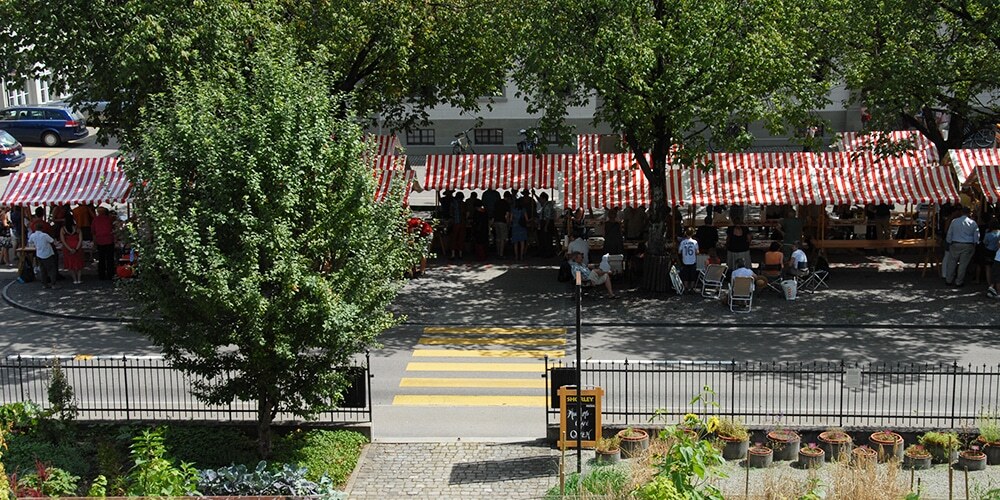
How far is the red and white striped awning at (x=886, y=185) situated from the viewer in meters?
25.5

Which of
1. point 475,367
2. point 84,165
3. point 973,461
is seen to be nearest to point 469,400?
point 475,367

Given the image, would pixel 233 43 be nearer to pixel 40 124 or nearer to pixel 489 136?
pixel 489 136

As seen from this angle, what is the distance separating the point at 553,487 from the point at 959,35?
1572cm

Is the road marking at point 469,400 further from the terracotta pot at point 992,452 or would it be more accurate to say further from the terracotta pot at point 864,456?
the terracotta pot at point 992,452

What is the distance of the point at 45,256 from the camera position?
83.4ft

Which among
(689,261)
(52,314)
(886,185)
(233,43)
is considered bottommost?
(52,314)

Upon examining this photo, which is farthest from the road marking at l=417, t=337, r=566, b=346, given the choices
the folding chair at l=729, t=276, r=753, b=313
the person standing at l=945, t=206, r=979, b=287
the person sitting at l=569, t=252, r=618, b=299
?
the person standing at l=945, t=206, r=979, b=287

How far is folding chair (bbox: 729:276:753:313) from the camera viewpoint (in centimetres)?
2258

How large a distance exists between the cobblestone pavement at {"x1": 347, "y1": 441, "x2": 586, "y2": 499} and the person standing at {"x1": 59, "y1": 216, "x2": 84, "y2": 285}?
13.3 m

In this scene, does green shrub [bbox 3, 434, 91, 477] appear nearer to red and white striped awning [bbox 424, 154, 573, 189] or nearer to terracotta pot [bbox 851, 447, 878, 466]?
terracotta pot [bbox 851, 447, 878, 466]

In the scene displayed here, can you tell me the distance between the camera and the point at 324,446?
49.6 feet

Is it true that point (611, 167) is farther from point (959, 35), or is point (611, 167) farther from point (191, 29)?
point (191, 29)

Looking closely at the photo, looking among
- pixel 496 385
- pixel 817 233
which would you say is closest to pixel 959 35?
pixel 817 233

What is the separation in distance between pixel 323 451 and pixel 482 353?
5770mm
